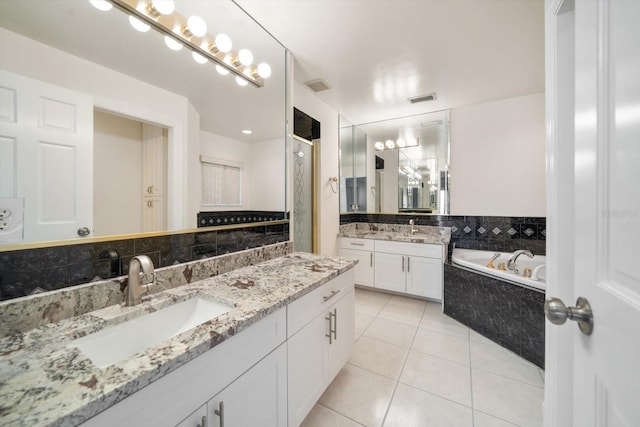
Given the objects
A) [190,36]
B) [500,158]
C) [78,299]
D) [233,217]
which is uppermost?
[190,36]

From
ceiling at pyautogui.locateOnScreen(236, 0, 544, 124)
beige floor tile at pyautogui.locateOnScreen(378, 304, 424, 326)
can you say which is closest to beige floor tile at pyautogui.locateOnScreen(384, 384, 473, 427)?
beige floor tile at pyautogui.locateOnScreen(378, 304, 424, 326)

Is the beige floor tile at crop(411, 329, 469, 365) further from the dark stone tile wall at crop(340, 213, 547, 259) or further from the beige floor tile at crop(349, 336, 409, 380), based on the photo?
the dark stone tile wall at crop(340, 213, 547, 259)

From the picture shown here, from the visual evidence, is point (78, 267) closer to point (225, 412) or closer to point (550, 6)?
point (225, 412)

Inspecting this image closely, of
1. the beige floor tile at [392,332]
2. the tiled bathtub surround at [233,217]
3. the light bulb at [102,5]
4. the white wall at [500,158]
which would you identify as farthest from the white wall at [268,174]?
the white wall at [500,158]

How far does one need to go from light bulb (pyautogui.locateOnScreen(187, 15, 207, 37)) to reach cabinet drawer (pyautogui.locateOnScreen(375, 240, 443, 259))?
270 cm

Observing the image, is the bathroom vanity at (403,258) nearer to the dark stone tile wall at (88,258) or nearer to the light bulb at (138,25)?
the dark stone tile wall at (88,258)

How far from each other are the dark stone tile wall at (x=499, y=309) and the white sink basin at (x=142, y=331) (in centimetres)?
219

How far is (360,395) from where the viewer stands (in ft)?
4.95

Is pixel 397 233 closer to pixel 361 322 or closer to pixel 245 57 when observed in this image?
pixel 361 322

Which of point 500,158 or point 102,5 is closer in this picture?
point 102,5

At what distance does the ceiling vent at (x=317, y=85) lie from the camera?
2.42m

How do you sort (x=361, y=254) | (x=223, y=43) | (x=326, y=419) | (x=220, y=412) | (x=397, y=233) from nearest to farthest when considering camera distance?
(x=220, y=412)
(x=326, y=419)
(x=223, y=43)
(x=361, y=254)
(x=397, y=233)

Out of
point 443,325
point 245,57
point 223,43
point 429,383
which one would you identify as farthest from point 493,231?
point 223,43

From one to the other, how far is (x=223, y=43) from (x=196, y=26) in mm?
178
